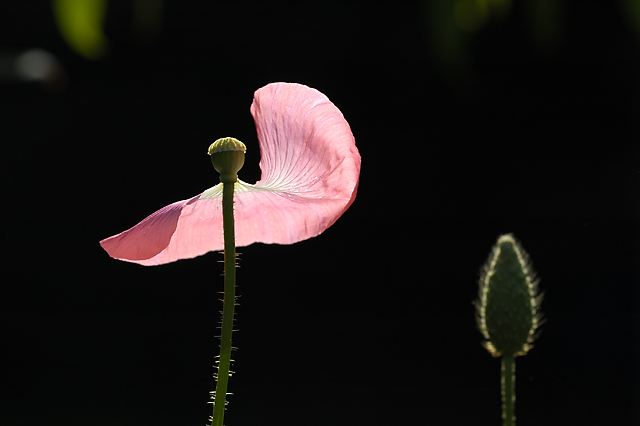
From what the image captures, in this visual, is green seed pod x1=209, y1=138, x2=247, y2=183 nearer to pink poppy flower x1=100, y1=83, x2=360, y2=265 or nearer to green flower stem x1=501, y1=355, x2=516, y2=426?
pink poppy flower x1=100, y1=83, x2=360, y2=265

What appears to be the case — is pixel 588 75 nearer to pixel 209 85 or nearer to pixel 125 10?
pixel 209 85

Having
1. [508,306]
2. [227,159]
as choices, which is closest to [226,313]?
[227,159]

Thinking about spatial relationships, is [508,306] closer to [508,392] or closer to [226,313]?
[508,392]

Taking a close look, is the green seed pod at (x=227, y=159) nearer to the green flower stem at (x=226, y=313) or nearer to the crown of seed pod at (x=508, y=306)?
the green flower stem at (x=226, y=313)

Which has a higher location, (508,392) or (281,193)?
(281,193)

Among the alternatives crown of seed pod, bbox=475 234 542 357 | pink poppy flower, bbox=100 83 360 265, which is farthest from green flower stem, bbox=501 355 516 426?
pink poppy flower, bbox=100 83 360 265

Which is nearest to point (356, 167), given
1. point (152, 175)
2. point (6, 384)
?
point (152, 175)
